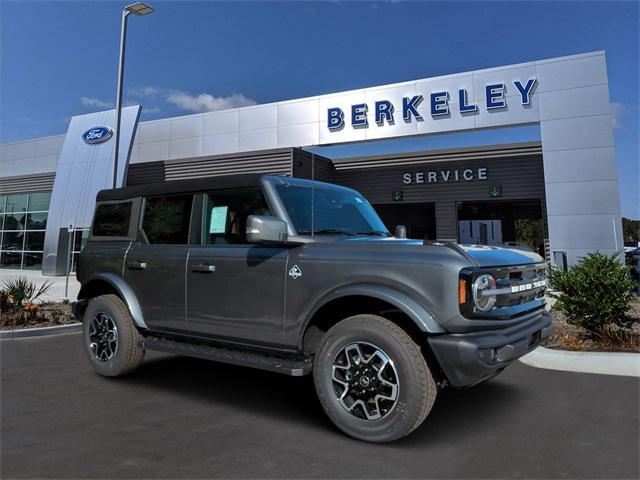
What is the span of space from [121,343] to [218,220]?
1732 mm

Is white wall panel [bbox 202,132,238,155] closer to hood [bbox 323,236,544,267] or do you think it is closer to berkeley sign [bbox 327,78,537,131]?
berkeley sign [bbox 327,78,537,131]

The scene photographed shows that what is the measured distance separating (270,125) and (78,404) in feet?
50.9

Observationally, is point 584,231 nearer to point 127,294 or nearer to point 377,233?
point 377,233

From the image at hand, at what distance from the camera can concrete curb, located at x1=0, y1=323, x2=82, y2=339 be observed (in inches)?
281

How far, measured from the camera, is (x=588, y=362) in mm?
5109

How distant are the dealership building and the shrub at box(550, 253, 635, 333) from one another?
25.2ft

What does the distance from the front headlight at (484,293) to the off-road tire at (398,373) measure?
0.53 metres

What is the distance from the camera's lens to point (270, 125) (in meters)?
18.1

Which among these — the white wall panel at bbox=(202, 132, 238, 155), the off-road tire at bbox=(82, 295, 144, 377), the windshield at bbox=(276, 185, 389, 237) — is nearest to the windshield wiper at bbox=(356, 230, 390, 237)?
the windshield at bbox=(276, 185, 389, 237)

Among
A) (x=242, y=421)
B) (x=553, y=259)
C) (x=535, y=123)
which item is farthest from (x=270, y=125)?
(x=242, y=421)

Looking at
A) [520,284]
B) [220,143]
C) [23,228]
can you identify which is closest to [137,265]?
[520,284]

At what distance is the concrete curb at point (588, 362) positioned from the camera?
4.91 m

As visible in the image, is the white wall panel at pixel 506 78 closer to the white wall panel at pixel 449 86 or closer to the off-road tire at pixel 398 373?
the white wall panel at pixel 449 86

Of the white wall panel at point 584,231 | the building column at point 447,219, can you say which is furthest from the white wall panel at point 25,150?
the white wall panel at point 584,231
